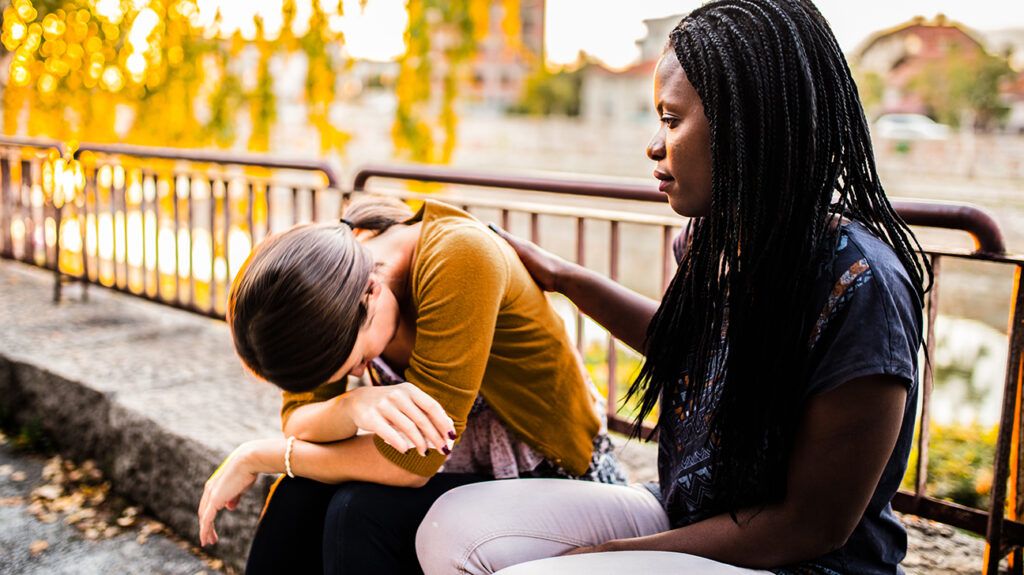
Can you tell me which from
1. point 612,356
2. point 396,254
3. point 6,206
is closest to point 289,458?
point 396,254

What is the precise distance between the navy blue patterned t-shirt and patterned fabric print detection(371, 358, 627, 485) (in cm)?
43

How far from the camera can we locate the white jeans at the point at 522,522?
1480mm

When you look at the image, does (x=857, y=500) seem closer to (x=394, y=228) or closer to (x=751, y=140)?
(x=751, y=140)

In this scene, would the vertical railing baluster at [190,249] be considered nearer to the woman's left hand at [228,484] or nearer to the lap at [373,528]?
the woman's left hand at [228,484]

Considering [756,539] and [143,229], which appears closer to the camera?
[756,539]

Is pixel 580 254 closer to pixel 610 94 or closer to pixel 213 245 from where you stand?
pixel 213 245

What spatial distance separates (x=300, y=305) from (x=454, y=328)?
273mm

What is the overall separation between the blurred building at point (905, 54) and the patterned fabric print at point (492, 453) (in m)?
55.2

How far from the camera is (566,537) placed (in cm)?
152

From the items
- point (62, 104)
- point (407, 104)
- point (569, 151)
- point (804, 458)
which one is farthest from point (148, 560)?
point (569, 151)

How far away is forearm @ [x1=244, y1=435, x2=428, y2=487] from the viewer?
162 centimetres

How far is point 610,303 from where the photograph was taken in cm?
182

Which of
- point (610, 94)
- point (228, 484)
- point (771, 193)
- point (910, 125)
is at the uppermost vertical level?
point (610, 94)

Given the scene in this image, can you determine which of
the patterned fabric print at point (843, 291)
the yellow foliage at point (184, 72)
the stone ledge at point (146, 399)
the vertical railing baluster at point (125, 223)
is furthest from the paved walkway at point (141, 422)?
the yellow foliage at point (184, 72)
